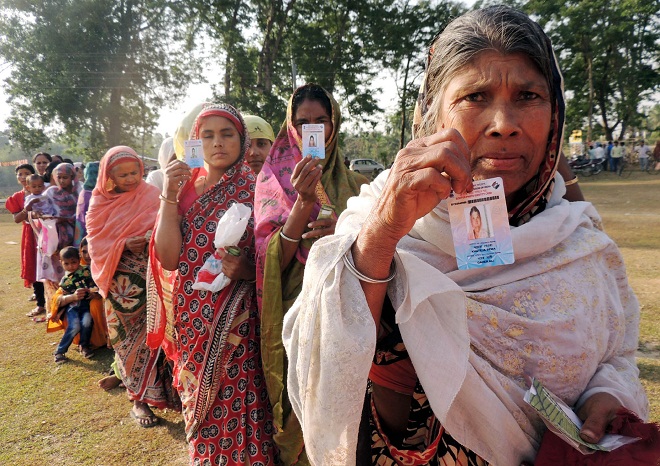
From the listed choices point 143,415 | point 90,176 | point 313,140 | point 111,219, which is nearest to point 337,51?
point 90,176

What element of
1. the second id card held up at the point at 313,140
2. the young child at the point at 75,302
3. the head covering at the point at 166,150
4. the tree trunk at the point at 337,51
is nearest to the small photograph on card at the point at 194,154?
the second id card held up at the point at 313,140

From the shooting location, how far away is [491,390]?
108 centimetres

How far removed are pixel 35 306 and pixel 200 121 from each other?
20.5ft

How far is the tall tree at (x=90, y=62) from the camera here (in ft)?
71.9

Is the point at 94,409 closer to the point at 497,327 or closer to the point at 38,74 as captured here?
the point at 497,327

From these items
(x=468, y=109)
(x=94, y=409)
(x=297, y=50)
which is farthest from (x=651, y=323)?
(x=297, y=50)

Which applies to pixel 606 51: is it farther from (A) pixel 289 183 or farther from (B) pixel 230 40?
(A) pixel 289 183

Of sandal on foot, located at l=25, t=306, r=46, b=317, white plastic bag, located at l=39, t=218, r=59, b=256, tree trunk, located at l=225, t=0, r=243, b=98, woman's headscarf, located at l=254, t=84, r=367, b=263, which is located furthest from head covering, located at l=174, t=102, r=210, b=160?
tree trunk, located at l=225, t=0, r=243, b=98

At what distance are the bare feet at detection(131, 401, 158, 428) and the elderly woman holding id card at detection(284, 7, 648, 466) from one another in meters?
2.95

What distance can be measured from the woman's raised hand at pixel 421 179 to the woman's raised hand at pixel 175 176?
186 centimetres

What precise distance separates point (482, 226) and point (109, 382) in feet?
14.7

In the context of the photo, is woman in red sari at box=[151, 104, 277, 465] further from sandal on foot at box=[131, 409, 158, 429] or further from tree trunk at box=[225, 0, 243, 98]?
tree trunk at box=[225, 0, 243, 98]

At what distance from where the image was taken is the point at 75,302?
523cm

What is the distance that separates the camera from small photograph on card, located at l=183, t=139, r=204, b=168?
2.55 meters
